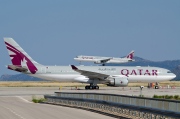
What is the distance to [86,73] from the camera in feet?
212

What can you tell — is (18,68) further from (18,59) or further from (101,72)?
(101,72)

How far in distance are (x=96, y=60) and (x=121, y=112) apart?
16572 centimetres

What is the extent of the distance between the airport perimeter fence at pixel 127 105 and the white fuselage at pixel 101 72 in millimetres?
27971

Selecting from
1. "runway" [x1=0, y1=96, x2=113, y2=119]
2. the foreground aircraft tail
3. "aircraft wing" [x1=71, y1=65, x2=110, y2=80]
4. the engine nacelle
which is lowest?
"runway" [x1=0, y1=96, x2=113, y2=119]

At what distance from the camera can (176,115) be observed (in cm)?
1744

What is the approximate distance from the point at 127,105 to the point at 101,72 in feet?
143

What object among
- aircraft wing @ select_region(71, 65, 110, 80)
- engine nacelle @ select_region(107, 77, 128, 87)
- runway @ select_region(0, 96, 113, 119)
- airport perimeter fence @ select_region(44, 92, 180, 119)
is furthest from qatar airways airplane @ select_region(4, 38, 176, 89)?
runway @ select_region(0, 96, 113, 119)

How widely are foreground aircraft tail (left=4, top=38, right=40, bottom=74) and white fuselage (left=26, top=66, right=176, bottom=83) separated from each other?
118 cm

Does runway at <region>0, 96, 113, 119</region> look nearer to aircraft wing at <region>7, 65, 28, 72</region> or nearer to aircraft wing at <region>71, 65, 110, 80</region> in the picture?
aircraft wing at <region>71, 65, 110, 80</region>

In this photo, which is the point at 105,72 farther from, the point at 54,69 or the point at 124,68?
the point at 54,69

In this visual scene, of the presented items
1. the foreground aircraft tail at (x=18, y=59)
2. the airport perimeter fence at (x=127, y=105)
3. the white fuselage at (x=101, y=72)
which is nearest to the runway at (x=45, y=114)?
the airport perimeter fence at (x=127, y=105)

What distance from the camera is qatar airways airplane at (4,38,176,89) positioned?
214 feet

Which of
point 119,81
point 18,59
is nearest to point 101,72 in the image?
point 119,81

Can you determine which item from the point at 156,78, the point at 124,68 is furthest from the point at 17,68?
the point at 156,78
